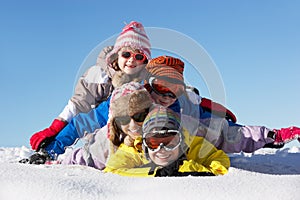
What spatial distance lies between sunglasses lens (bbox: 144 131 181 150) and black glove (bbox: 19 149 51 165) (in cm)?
113

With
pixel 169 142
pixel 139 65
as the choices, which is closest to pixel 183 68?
pixel 139 65

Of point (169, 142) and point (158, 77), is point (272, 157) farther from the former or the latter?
point (169, 142)

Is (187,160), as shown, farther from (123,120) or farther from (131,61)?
(131,61)

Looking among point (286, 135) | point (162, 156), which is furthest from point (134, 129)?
point (286, 135)

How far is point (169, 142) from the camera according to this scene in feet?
7.12

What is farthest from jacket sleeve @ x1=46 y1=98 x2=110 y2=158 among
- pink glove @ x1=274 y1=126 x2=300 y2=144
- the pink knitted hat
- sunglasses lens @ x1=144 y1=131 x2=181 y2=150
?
pink glove @ x1=274 y1=126 x2=300 y2=144

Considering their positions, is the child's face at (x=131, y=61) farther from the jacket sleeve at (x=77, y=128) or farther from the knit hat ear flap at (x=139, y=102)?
the knit hat ear flap at (x=139, y=102)

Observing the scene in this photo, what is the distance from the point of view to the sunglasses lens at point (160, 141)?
7.07 ft

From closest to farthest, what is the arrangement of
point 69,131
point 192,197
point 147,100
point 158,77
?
point 192,197, point 147,100, point 158,77, point 69,131

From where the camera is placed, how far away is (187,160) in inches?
87.3

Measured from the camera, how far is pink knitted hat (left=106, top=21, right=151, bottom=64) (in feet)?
10.6

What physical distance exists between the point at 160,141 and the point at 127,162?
0.21m

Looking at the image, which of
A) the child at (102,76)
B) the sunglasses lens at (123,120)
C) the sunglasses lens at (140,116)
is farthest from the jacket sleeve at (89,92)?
the sunglasses lens at (140,116)

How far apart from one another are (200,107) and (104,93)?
2.47 ft
